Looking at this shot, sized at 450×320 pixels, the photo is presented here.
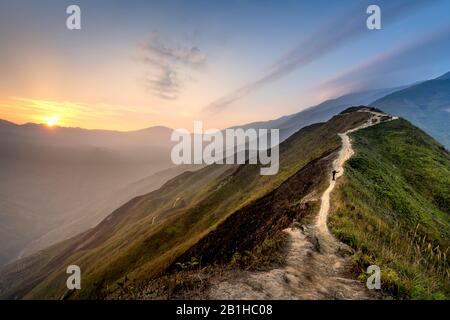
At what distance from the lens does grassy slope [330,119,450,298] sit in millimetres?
11359

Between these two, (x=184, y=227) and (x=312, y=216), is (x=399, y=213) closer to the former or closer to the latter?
(x=312, y=216)

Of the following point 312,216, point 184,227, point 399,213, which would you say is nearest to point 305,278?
point 312,216

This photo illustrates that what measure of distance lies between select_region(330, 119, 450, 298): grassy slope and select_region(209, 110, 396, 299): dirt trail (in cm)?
86

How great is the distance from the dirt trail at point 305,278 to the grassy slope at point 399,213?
863mm

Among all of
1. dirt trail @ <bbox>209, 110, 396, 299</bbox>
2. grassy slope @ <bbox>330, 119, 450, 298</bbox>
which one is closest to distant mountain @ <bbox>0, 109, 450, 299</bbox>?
grassy slope @ <bbox>330, 119, 450, 298</bbox>

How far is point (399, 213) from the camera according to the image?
3053cm

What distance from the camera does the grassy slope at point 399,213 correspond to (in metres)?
11.4

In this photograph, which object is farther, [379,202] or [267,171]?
[267,171]

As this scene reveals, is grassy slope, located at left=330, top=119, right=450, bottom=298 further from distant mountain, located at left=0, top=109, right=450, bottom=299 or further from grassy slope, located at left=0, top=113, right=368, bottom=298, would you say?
grassy slope, located at left=0, top=113, right=368, bottom=298

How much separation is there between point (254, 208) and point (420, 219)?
22.9m

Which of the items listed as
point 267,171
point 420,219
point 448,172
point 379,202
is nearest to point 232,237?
point 379,202
